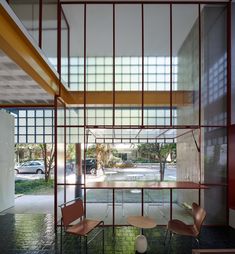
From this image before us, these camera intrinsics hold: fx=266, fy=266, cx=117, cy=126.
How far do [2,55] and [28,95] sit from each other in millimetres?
2522

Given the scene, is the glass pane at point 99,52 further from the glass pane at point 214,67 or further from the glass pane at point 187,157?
the glass pane at point 187,157

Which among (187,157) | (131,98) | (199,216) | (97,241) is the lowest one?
(97,241)

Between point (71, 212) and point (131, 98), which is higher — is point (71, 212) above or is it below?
below

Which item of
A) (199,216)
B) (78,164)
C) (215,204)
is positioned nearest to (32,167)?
(78,164)

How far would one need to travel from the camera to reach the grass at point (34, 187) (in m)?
10.0

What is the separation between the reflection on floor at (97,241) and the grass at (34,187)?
416 centimetres

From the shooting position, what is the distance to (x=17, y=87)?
5531 millimetres

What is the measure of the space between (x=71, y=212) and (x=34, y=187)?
7374 mm

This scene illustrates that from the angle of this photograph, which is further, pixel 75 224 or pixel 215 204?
pixel 215 204

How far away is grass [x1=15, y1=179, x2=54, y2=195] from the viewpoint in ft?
32.9

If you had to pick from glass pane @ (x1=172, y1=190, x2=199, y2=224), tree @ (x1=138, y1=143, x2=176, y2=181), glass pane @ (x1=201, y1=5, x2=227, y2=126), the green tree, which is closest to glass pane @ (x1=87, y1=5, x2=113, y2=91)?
the green tree

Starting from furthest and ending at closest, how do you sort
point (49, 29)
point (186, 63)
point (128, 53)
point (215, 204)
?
point (128, 53) < point (186, 63) < point (49, 29) < point (215, 204)

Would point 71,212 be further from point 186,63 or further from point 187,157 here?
point 186,63

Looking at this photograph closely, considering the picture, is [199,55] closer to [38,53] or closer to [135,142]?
[135,142]
